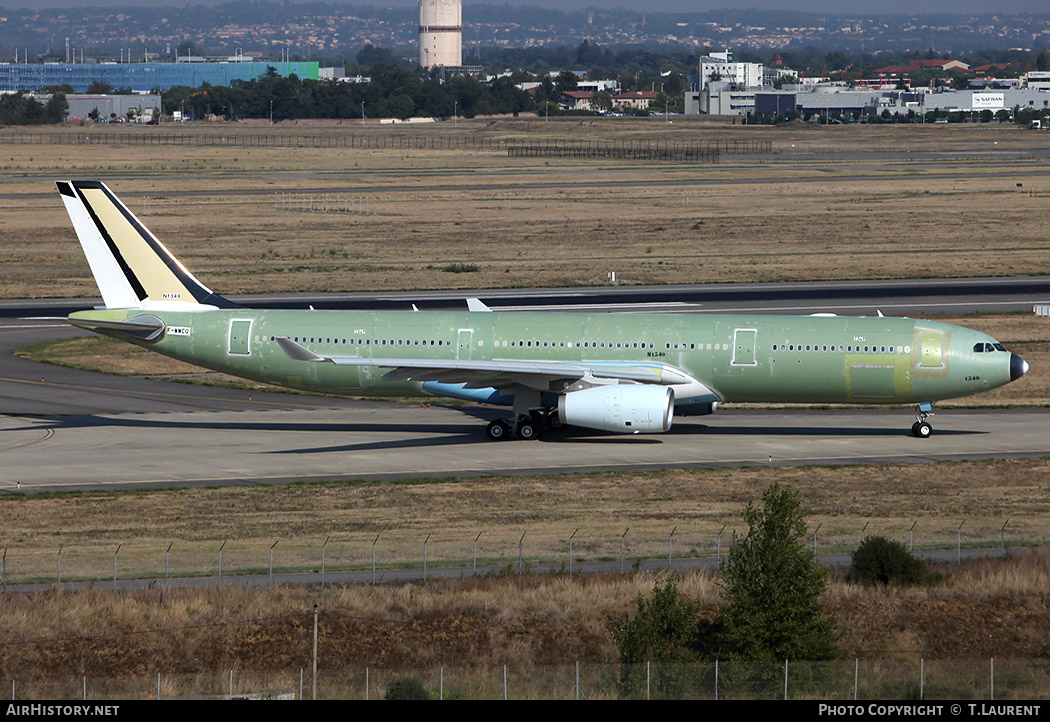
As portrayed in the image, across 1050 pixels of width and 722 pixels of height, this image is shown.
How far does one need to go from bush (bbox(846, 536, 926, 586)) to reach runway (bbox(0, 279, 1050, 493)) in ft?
44.2

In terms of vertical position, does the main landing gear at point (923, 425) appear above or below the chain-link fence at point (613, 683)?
above

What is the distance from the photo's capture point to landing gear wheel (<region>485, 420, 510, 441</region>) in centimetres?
5422

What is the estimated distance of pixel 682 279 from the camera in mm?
95500

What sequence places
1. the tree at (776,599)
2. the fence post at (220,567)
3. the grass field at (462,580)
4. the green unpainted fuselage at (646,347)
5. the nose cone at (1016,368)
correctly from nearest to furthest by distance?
the tree at (776,599) < the grass field at (462,580) < the fence post at (220,567) < the nose cone at (1016,368) < the green unpainted fuselage at (646,347)

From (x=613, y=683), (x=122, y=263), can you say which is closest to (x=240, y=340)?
(x=122, y=263)

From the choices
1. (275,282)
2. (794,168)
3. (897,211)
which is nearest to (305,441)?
(275,282)

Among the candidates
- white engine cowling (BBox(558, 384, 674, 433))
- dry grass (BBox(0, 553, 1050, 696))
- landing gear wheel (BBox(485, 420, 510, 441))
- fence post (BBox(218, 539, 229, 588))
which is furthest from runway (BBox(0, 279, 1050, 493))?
dry grass (BBox(0, 553, 1050, 696))

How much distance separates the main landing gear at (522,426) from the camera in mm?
54094

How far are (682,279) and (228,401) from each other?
142 ft

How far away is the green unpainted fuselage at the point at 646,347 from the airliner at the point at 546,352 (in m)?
0.06

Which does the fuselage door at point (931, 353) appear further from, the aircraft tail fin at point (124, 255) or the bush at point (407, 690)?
the aircraft tail fin at point (124, 255)

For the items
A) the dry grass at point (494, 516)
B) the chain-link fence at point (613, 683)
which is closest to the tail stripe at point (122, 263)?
the dry grass at point (494, 516)

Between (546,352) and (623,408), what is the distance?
4.68 metres

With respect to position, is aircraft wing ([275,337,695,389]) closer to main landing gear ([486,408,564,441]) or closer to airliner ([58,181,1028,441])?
airliner ([58,181,1028,441])
